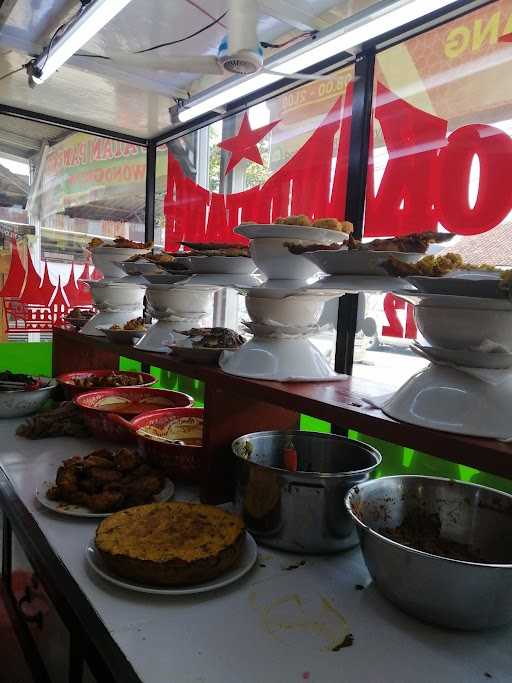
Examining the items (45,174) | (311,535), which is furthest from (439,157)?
(45,174)

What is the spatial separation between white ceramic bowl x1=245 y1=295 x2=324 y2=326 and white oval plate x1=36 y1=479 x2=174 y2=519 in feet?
1.86

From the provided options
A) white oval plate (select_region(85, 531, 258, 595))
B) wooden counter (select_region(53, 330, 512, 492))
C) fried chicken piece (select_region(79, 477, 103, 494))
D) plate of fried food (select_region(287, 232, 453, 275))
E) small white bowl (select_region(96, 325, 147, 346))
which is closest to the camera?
wooden counter (select_region(53, 330, 512, 492))

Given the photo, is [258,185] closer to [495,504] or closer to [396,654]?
[495,504]

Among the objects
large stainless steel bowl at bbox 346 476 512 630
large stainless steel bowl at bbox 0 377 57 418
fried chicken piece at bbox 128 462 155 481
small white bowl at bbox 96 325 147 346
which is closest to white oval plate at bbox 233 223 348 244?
large stainless steel bowl at bbox 346 476 512 630

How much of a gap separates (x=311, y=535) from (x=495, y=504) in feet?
1.40

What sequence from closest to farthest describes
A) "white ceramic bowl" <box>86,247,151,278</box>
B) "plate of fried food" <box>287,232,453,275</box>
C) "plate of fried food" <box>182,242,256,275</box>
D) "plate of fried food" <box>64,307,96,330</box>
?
"plate of fried food" <box>287,232,453,275</box>
"plate of fried food" <box>182,242,256,275</box>
"white ceramic bowl" <box>86,247,151,278</box>
"plate of fried food" <box>64,307,96,330</box>

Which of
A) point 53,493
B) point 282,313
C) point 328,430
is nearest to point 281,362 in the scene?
point 282,313

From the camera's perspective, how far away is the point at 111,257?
2445mm

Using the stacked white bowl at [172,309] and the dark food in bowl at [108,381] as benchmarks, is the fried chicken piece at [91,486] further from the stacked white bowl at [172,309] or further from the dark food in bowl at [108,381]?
the dark food in bowl at [108,381]

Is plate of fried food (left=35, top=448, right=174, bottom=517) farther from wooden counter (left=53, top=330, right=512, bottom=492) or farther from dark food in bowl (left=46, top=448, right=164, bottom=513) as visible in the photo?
wooden counter (left=53, top=330, right=512, bottom=492)

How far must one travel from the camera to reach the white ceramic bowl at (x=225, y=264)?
1676mm

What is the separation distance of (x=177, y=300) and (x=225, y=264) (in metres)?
0.39

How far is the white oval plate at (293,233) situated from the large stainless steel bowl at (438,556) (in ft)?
2.15

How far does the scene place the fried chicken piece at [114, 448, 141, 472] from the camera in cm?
153
